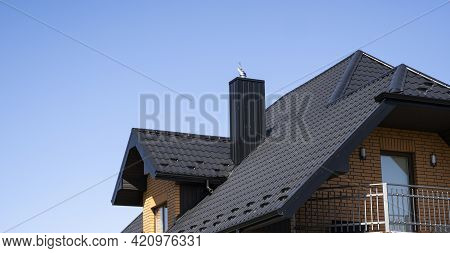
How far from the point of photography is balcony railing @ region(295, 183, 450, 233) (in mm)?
13719

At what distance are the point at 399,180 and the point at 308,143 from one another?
6.56 ft

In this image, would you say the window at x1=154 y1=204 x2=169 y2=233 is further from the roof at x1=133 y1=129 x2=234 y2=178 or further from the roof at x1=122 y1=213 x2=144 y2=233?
the roof at x1=122 y1=213 x2=144 y2=233

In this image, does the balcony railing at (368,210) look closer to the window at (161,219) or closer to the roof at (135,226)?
the window at (161,219)

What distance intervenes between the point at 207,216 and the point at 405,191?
3660 millimetres

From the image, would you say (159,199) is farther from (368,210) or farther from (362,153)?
(368,210)

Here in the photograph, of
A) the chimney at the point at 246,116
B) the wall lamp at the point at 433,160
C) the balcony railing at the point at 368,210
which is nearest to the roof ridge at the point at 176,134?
the chimney at the point at 246,116

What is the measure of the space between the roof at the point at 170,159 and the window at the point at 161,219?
997mm

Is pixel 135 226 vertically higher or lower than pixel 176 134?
lower

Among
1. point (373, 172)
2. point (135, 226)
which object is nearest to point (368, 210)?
point (373, 172)

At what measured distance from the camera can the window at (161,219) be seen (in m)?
17.8

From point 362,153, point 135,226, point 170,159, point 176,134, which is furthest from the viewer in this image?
point 135,226

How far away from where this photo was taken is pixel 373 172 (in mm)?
14656

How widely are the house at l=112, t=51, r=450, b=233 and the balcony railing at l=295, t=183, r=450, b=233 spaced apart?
21 millimetres

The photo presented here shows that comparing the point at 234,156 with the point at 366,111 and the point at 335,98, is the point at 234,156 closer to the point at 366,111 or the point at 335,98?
the point at 335,98
